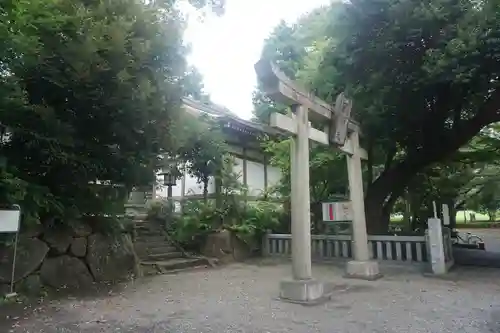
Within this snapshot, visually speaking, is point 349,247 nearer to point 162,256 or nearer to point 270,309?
point 162,256

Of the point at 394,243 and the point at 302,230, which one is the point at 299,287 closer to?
the point at 302,230

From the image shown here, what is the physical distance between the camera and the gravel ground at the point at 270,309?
4020mm

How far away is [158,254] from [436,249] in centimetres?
632

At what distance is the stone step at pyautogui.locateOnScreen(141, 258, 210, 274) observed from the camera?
7.96 meters

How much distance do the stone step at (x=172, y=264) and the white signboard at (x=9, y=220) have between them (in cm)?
348

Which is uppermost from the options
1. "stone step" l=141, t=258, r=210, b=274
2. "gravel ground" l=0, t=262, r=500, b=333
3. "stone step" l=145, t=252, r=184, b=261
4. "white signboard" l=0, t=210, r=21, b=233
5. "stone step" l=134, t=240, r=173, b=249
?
"white signboard" l=0, t=210, r=21, b=233

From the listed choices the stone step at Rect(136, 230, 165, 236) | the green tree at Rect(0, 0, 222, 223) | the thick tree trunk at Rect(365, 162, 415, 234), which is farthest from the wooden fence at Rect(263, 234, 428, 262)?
the green tree at Rect(0, 0, 222, 223)

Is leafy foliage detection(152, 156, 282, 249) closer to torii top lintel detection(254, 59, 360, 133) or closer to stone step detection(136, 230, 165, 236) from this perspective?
stone step detection(136, 230, 165, 236)

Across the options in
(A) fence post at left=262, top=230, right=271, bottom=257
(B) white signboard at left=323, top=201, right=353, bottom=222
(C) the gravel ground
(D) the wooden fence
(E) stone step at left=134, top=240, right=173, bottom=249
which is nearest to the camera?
(C) the gravel ground

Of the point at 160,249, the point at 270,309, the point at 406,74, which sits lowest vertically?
the point at 270,309

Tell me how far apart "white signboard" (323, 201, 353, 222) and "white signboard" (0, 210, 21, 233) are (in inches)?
218

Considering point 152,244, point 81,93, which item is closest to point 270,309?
point 81,93

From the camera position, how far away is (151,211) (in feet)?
37.0

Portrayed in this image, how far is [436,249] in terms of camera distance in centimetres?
734
